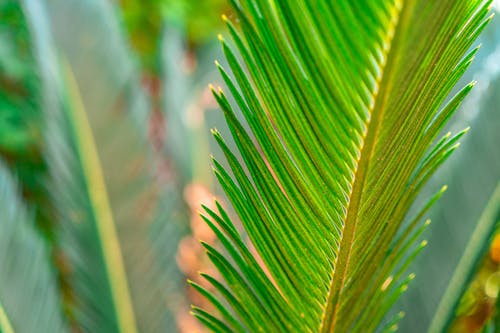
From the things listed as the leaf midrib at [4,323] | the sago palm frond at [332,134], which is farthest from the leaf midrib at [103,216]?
the sago palm frond at [332,134]

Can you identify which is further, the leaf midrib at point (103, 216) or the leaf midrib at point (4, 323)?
the leaf midrib at point (103, 216)

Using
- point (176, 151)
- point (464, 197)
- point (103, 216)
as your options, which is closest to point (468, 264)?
point (464, 197)

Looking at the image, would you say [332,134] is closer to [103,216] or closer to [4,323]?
[4,323]

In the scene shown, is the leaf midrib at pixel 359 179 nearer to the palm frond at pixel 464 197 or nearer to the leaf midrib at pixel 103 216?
the palm frond at pixel 464 197

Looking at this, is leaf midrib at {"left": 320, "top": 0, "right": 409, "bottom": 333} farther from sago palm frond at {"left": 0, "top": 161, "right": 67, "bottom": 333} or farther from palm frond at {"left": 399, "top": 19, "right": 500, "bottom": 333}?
sago palm frond at {"left": 0, "top": 161, "right": 67, "bottom": 333}

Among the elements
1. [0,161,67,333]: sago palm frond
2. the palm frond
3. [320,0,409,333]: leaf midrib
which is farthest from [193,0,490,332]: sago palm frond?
[0,161,67,333]: sago palm frond

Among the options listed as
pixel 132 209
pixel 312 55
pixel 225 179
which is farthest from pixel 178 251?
pixel 312 55
